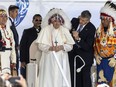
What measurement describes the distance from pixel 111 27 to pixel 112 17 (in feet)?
0.56

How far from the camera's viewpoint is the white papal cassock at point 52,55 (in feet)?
23.7

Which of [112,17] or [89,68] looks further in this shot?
[89,68]

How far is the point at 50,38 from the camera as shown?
727cm

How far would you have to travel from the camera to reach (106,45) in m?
7.09

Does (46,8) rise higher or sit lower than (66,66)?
higher

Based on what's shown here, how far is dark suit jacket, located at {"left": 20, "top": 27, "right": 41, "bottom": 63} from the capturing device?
850 cm

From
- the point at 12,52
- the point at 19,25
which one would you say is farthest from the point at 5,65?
the point at 19,25

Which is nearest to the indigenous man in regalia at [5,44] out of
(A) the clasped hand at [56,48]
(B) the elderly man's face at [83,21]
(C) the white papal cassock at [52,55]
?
(C) the white papal cassock at [52,55]

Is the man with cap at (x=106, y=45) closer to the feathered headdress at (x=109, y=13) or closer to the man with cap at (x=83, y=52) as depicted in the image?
the feathered headdress at (x=109, y=13)

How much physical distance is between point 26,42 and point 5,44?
166 centimetres

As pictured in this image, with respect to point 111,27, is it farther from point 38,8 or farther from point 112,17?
point 38,8

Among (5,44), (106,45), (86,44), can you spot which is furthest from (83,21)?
(5,44)

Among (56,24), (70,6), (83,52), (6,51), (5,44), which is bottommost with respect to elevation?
(83,52)

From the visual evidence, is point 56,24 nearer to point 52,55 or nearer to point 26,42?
point 52,55
